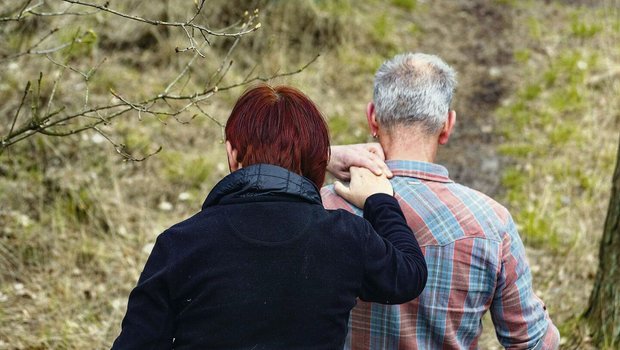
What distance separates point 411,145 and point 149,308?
0.94 meters

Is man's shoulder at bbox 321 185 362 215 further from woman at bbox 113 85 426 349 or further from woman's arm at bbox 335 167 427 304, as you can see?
woman at bbox 113 85 426 349

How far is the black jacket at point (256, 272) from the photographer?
180cm

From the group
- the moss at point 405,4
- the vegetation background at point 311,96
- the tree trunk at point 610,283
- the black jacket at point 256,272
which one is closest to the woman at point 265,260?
the black jacket at point 256,272

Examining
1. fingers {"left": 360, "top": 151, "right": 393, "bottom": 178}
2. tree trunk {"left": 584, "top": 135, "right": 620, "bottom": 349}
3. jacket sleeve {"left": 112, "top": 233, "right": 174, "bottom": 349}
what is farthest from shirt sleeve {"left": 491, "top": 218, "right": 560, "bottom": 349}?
tree trunk {"left": 584, "top": 135, "right": 620, "bottom": 349}

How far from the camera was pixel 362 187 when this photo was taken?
221 centimetres

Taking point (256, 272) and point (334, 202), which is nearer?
point (256, 272)

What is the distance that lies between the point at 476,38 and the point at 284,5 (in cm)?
214

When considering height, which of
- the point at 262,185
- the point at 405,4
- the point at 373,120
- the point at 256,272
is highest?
the point at 405,4

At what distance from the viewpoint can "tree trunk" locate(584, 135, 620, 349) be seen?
346 cm

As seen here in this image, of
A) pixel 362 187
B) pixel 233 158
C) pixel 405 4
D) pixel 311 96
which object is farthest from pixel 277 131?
pixel 405 4

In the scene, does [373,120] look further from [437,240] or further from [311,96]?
[311,96]

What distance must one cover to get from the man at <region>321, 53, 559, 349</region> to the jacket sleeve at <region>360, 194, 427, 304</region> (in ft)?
0.72

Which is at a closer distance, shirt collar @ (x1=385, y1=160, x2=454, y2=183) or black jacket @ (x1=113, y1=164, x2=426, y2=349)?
black jacket @ (x1=113, y1=164, x2=426, y2=349)

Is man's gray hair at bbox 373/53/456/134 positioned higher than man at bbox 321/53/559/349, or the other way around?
man's gray hair at bbox 373/53/456/134
